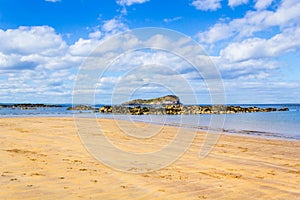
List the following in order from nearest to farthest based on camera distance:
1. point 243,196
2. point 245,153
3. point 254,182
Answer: point 243,196, point 254,182, point 245,153

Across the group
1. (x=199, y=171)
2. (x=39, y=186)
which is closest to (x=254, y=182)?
(x=199, y=171)

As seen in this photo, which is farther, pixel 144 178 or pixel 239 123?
pixel 239 123

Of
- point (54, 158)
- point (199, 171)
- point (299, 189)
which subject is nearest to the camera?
point (299, 189)

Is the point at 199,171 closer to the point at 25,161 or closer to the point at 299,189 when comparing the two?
the point at 299,189

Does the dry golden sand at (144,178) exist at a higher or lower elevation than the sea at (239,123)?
lower

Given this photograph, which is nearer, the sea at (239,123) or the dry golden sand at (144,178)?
the dry golden sand at (144,178)

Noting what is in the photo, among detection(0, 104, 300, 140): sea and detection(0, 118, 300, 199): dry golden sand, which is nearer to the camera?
detection(0, 118, 300, 199): dry golden sand

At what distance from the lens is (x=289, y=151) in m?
16.9

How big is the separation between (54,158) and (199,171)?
555 centimetres

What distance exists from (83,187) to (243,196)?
162 inches

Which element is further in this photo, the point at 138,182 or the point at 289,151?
the point at 289,151

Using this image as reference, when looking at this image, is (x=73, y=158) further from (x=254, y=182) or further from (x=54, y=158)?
(x=254, y=182)

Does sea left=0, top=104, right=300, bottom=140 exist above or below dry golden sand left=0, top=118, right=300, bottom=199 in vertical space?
above

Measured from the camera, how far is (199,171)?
35.4 feet
